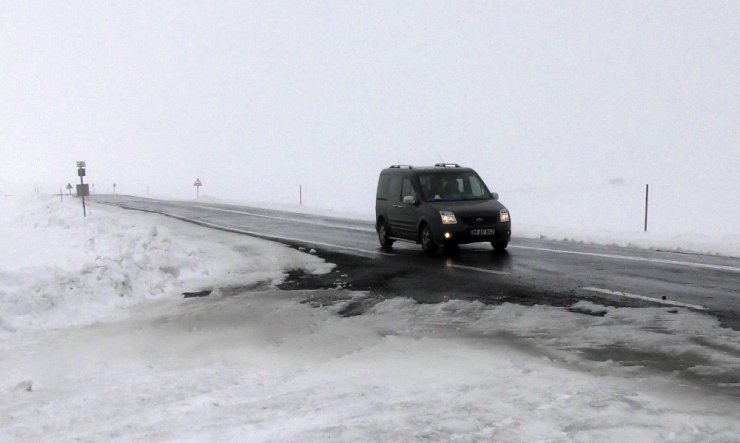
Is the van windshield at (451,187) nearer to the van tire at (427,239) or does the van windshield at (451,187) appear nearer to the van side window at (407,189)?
the van side window at (407,189)

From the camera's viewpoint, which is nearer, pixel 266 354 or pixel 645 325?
pixel 266 354

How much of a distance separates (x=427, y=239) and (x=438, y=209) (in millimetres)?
749

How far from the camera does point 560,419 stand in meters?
4.14

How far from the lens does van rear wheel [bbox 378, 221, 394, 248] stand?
15.3 m

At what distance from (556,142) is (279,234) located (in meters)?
172

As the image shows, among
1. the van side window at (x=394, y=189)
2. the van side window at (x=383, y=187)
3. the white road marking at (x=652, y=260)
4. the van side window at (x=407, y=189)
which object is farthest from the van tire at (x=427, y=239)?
the white road marking at (x=652, y=260)

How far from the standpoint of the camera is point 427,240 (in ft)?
44.8

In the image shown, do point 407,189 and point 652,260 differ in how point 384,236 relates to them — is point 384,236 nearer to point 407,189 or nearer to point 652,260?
point 407,189

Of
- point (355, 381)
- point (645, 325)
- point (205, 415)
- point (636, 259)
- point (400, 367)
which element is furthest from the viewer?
point (636, 259)

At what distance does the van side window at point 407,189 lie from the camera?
14.5 meters

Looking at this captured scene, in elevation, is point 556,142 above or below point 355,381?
above

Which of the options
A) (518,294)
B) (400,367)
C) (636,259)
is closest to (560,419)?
(400,367)

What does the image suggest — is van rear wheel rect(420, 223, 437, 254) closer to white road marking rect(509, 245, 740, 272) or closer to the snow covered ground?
white road marking rect(509, 245, 740, 272)

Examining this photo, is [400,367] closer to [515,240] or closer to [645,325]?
[645,325]
